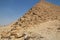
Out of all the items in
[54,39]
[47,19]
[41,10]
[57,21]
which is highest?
[41,10]

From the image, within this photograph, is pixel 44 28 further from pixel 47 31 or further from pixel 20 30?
pixel 20 30

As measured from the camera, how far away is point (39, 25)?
1382 cm

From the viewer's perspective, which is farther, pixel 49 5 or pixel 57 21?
pixel 49 5

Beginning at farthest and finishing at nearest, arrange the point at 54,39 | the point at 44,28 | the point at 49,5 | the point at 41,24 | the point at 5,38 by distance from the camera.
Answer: the point at 49,5 → the point at 5,38 → the point at 41,24 → the point at 44,28 → the point at 54,39

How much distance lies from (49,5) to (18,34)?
453 cm

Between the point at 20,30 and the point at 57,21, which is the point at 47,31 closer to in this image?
the point at 57,21

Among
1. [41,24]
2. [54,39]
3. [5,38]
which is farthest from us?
[5,38]

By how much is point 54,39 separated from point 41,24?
261cm

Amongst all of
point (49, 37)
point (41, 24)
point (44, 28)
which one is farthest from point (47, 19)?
point (49, 37)

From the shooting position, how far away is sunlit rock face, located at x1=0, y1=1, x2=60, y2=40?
476 inches

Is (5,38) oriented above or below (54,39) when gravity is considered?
above

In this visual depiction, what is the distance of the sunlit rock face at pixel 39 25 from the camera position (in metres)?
12.1

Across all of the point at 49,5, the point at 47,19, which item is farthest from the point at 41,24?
the point at 49,5

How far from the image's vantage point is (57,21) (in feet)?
43.1
